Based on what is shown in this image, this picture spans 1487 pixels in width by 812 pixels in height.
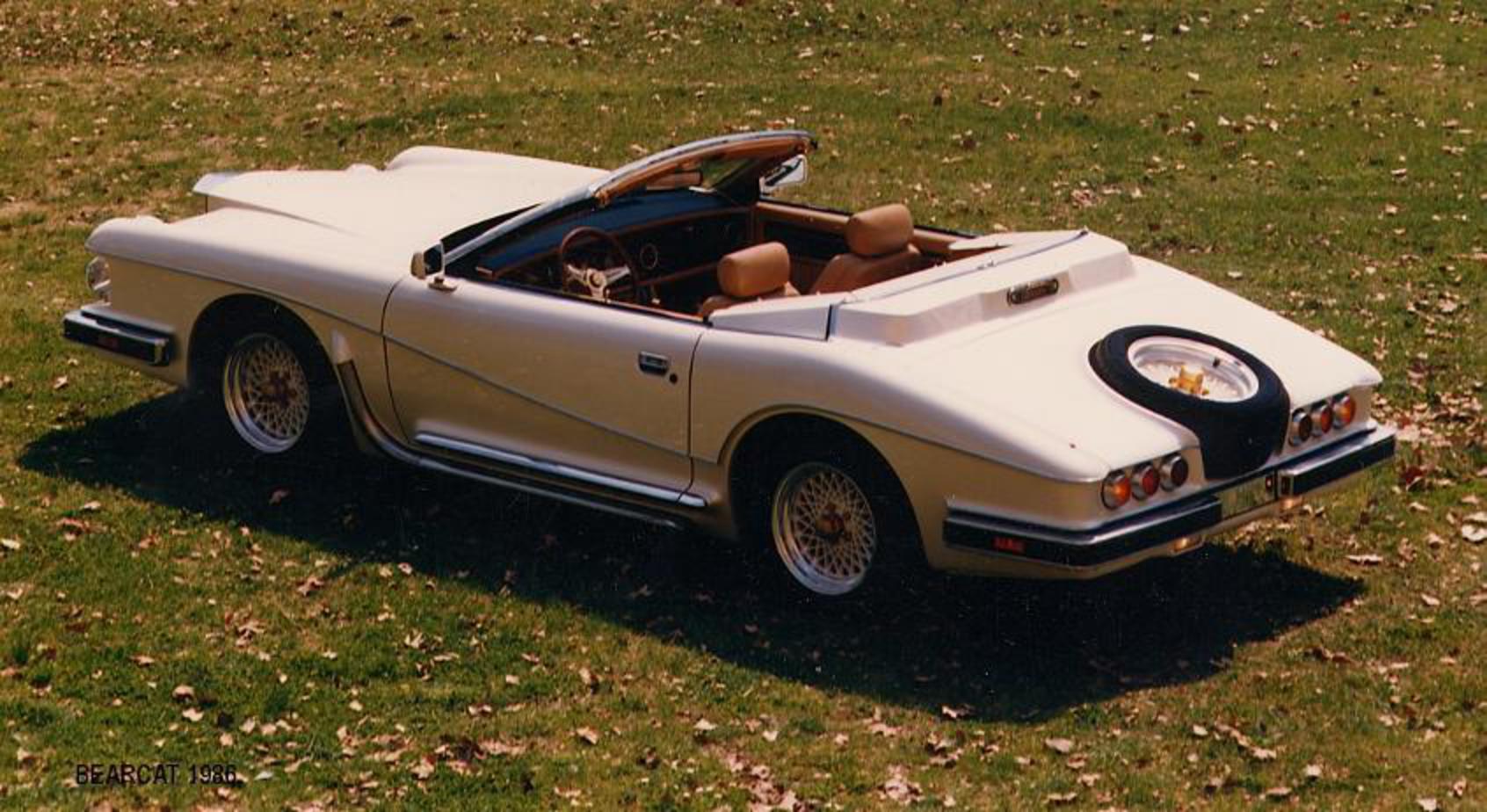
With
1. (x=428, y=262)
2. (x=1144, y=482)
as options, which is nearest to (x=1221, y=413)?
(x=1144, y=482)

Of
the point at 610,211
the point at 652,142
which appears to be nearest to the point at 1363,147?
the point at 652,142

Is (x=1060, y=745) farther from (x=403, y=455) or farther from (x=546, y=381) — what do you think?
(x=403, y=455)

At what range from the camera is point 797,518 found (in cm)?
915

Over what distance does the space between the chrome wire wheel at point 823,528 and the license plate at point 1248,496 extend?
1341 millimetres

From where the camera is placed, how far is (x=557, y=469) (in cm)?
975

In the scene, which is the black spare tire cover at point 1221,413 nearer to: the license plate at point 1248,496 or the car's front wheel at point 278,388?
the license plate at point 1248,496

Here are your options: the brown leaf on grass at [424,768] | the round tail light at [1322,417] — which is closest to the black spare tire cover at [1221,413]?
the round tail light at [1322,417]

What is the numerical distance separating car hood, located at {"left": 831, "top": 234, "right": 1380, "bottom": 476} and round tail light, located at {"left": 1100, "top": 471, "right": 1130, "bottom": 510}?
0.19ft

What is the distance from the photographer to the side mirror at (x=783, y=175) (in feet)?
36.4

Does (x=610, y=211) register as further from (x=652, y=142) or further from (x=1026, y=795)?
(x=652, y=142)

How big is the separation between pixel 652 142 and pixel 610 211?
7280mm

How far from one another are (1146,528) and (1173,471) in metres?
0.28

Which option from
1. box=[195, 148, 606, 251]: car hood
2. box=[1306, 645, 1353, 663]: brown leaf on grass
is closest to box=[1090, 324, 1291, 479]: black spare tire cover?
box=[1306, 645, 1353, 663]: brown leaf on grass

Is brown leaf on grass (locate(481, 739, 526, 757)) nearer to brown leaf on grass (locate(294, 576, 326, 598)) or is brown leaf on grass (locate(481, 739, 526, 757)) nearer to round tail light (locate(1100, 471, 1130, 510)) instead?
brown leaf on grass (locate(294, 576, 326, 598))
